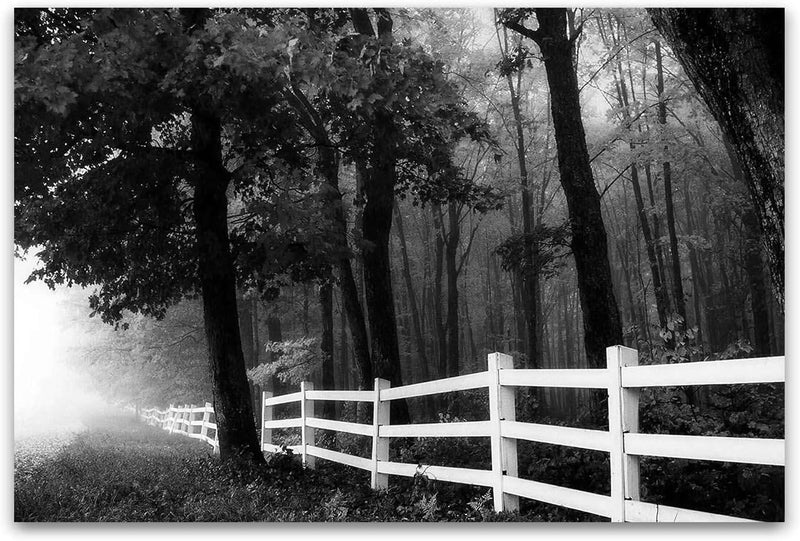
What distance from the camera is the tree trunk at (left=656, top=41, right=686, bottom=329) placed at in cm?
593

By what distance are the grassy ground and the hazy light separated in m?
0.31

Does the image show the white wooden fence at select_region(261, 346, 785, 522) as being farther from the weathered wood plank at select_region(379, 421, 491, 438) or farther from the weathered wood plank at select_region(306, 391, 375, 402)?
the weathered wood plank at select_region(306, 391, 375, 402)

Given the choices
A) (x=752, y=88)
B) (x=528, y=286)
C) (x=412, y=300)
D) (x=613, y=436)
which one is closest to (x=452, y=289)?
(x=412, y=300)

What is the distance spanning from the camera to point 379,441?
5.66m

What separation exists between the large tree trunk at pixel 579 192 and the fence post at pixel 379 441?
190cm

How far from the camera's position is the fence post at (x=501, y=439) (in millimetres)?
4086

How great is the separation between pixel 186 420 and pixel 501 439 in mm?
8788

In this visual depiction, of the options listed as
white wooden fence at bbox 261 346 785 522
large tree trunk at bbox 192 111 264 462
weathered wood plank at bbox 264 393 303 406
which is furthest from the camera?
weathered wood plank at bbox 264 393 303 406

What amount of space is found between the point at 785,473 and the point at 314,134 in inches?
194

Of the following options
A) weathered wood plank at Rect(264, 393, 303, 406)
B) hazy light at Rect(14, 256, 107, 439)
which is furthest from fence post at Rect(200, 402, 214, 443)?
hazy light at Rect(14, 256, 107, 439)

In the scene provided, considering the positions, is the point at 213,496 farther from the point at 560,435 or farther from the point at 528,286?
the point at 528,286

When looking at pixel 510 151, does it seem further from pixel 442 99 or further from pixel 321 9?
pixel 321 9

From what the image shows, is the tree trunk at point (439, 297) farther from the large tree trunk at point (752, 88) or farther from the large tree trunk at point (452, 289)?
the large tree trunk at point (752, 88)

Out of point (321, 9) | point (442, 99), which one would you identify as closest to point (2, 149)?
point (321, 9)
